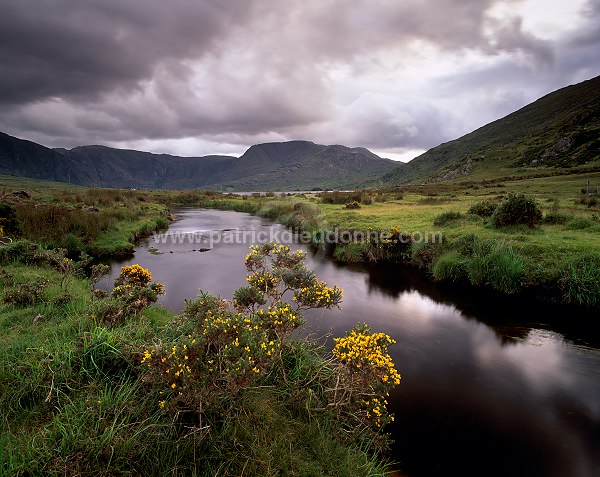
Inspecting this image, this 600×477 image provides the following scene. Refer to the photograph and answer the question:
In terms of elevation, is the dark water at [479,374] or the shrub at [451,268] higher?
the shrub at [451,268]

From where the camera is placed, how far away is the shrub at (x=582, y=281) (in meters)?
13.0

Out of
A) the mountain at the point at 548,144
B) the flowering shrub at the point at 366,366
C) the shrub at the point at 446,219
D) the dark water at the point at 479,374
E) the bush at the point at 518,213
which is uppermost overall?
the mountain at the point at 548,144

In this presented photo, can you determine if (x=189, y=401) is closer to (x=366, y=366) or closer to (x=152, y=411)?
(x=152, y=411)

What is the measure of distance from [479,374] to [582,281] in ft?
24.8

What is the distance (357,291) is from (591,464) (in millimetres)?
11053

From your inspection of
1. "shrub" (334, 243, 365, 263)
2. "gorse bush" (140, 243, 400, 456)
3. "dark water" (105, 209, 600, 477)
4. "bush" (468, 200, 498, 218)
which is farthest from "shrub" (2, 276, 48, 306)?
"bush" (468, 200, 498, 218)

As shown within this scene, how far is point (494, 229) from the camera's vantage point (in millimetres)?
20156

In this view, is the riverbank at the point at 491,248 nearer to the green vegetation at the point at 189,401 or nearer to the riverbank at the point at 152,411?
the green vegetation at the point at 189,401

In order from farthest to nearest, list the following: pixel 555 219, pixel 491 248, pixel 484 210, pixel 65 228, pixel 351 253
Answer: pixel 484 210
pixel 65 228
pixel 351 253
pixel 555 219
pixel 491 248

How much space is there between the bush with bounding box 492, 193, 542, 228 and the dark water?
684 cm

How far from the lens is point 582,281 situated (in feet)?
43.8

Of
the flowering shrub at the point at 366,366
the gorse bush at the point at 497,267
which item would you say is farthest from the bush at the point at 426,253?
the flowering shrub at the point at 366,366

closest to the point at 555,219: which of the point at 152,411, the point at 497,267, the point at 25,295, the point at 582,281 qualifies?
the point at 497,267

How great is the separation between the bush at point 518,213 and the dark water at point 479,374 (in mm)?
6837
